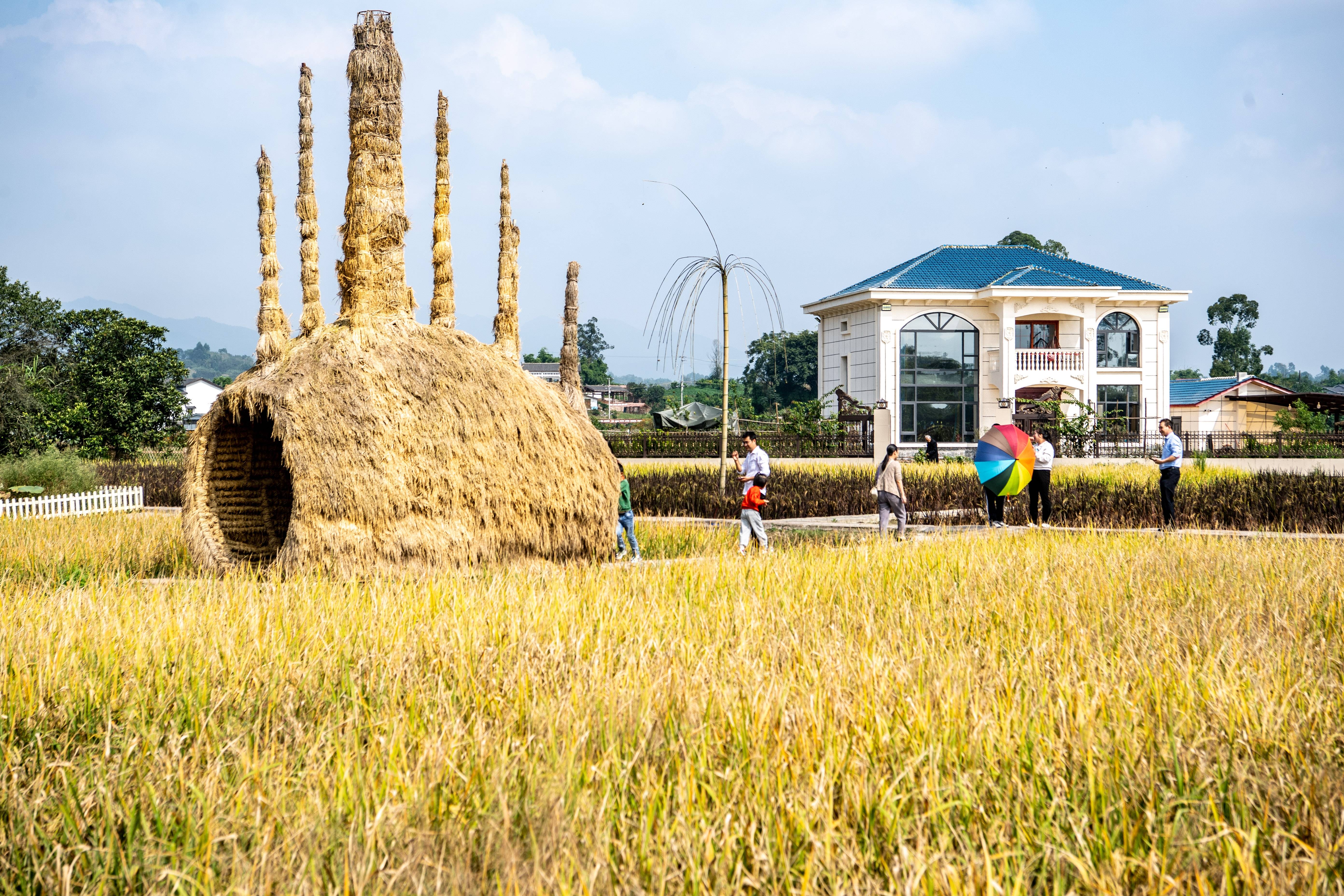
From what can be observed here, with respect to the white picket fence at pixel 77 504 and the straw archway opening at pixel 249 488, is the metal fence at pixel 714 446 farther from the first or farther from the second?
the straw archway opening at pixel 249 488

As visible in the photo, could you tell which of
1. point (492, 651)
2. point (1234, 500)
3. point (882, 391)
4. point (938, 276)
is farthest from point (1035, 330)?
point (492, 651)

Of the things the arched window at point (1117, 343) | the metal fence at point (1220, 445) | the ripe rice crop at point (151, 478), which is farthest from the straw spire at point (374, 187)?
the arched window at point (1117, 343)

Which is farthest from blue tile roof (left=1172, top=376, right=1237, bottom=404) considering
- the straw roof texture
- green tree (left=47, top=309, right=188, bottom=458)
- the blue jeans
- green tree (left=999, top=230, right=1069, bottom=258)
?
the straw roof texture

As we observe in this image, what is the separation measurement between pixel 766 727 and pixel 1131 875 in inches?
53.7

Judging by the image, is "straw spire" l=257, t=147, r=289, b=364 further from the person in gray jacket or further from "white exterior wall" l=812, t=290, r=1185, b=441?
"white exterior wall" l=812, t=290, r=1185, b=441

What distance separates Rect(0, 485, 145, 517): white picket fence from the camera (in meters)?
17.6

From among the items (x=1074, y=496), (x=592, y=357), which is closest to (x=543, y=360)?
(x=592, y=357)

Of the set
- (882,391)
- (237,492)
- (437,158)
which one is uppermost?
(437,158)

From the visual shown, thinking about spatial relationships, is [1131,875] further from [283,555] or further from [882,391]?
[882,391]

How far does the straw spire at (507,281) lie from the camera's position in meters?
19.1

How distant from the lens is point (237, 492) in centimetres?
1019

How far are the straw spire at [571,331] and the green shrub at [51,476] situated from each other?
11.6m

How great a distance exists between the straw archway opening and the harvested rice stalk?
13373mm

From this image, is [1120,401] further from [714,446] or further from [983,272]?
[714,446]
